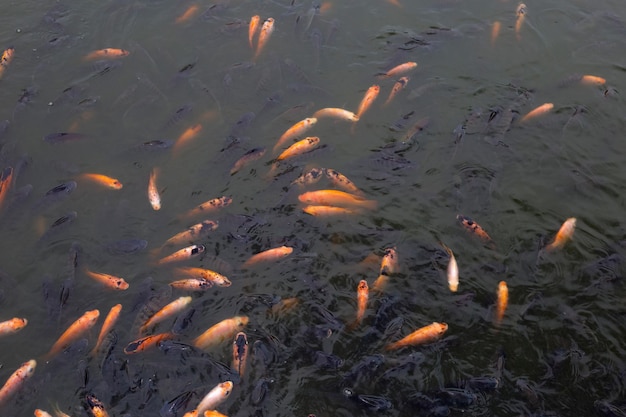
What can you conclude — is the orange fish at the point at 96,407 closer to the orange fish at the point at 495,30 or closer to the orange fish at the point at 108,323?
the orange fish at the point at 108,323

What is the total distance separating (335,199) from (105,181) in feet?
11.8

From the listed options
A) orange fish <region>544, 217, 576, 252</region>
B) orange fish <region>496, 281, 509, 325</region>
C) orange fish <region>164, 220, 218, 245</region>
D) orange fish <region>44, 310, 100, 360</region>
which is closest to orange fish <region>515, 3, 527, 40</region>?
orange fish <region>544, 217, 576, 252</region>

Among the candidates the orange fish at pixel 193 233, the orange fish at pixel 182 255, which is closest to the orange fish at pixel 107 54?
the orange fish at pixel 193 233

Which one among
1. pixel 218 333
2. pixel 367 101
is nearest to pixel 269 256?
pixel 218 333

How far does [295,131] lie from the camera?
29.4ft

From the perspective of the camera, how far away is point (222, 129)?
9164mm

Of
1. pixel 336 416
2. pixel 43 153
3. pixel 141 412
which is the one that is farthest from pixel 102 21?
pixel 336 416

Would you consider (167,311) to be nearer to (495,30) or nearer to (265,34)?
(265,34)

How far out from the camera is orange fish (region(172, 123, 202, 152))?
8.91 m

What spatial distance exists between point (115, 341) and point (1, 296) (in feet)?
6.01

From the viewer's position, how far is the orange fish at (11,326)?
22.5ft

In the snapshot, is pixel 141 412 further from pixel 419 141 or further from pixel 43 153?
pixel 419 141

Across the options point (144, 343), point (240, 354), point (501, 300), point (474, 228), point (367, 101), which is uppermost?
point (367, 101)

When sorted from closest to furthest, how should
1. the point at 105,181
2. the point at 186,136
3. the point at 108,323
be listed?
the point at 108,323, the point at 105,181, the point at 186,136
